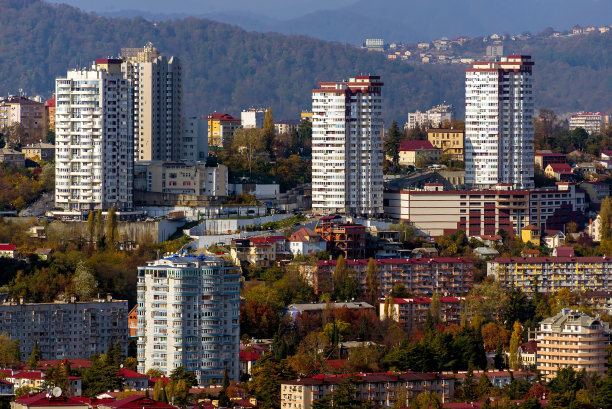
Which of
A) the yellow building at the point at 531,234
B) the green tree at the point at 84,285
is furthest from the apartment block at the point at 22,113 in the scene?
the green tree at the point at 84,285

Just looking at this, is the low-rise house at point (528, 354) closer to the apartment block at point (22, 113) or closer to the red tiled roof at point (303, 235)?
the red tiled roof at point (303, 235)

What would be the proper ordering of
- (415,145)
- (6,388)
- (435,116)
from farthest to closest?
(435,116) → (415,145) → (6,388)

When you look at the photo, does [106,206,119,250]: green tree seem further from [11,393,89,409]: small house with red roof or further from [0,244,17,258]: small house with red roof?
[11,393,89,409]: small house with red roof

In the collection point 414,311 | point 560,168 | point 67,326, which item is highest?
point 560,168

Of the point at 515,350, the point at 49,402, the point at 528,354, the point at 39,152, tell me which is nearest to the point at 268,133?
the point at 39,152

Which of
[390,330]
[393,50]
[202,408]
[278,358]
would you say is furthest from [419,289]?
[393,50]

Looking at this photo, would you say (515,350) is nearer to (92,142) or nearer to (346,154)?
(346,154)

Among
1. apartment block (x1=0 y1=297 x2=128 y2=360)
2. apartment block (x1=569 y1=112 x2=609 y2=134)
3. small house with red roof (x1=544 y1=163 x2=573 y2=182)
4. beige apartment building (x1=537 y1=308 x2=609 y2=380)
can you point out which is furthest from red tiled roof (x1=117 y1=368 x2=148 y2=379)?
apartment block (x1=569 y1=112 x2=609 y2=134)
